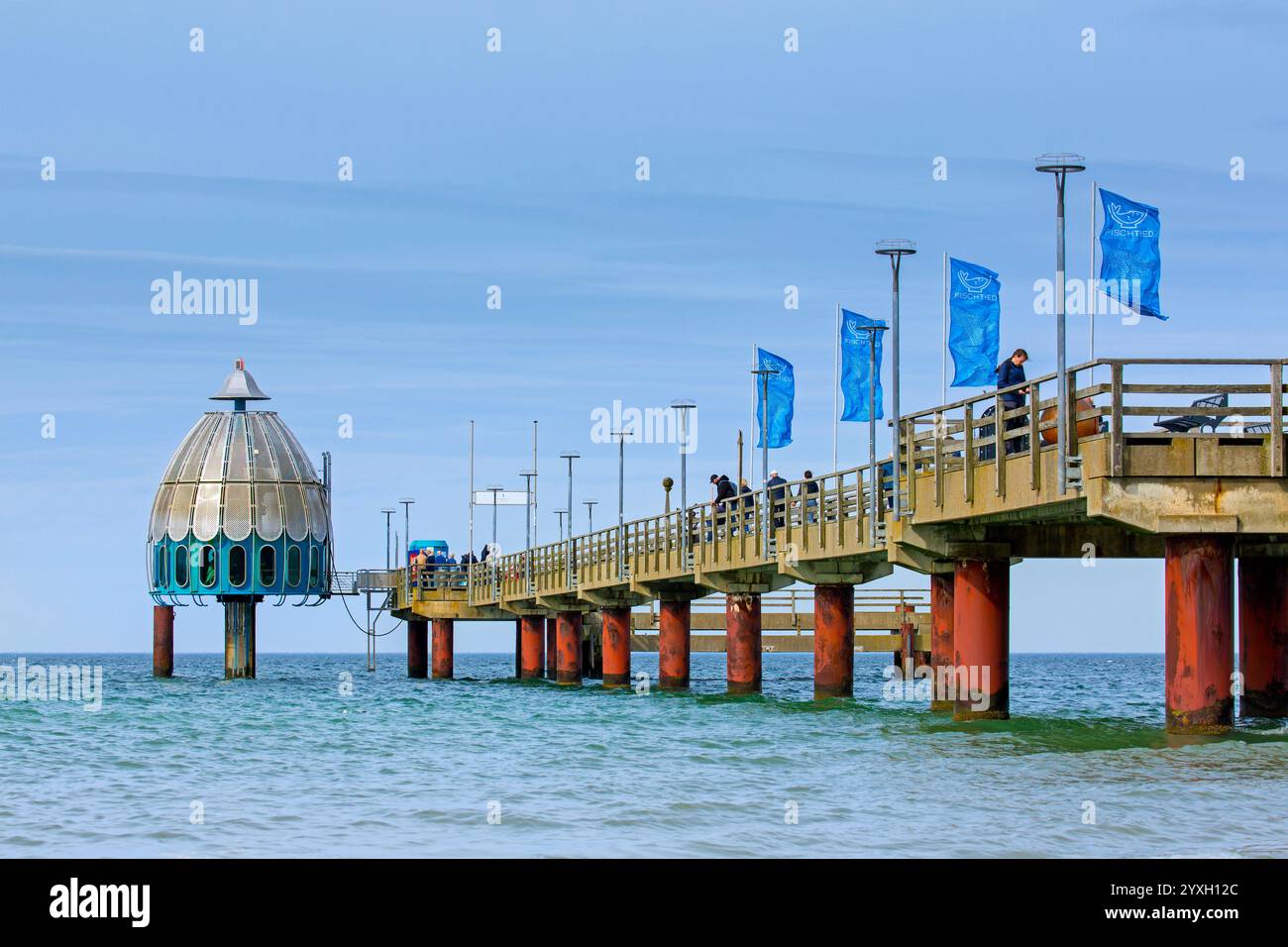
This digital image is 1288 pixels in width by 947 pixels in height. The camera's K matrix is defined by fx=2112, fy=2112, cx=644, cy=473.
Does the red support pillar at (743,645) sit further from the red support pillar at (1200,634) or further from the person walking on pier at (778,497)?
the red support pillar at (1200,634)

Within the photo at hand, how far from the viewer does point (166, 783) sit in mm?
26125

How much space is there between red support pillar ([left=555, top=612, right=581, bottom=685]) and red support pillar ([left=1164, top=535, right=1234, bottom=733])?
1651 inches

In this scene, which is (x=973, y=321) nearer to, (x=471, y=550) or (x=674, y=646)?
(x=674, y=646)

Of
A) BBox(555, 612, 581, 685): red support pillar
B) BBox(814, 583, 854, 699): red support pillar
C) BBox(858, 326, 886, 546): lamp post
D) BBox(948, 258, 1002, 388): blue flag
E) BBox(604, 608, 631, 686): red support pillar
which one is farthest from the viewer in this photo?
BBox(555, 612, 581, 685): red support pillar

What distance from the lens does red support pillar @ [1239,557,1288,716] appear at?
31.2 m

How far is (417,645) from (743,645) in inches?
1485

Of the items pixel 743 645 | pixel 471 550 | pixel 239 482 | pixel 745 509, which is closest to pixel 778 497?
pixel 745 509

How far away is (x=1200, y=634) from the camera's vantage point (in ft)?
81.8

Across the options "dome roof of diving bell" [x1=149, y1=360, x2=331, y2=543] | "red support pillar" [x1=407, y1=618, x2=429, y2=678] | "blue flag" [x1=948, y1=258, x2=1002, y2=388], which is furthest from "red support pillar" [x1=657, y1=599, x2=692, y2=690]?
"red support pillar" [x1=407, y1=618, x2=429, y2=678]

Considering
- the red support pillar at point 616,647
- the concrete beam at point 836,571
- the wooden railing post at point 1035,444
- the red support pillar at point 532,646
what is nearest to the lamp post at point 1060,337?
the wooden railing post at point 1035,444

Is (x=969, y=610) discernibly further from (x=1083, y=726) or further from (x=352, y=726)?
(x=352, y=726)

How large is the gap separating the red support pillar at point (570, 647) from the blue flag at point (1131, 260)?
40376 millimetres

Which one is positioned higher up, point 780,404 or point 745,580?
point 780,404

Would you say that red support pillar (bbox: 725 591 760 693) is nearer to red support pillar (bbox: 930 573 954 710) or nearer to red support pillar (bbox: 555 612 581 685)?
red support pillar (bbox: 930 573 954 710)
